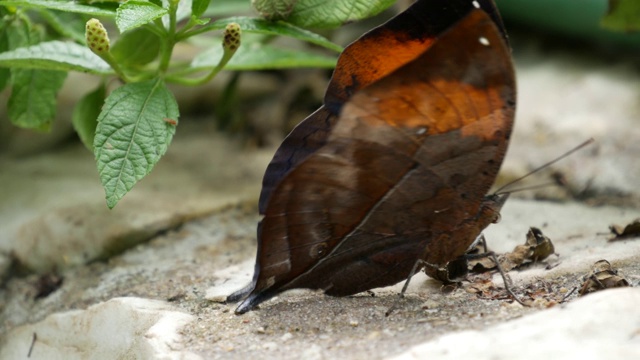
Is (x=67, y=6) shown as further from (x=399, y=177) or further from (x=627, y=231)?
(x=627, y=231)

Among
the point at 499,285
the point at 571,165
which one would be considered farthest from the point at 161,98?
the point at 571,165

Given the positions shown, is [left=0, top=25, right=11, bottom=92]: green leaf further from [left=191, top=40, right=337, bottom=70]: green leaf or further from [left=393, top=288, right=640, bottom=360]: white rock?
[left=393, top=288, right=640, bottom=360]: white rock

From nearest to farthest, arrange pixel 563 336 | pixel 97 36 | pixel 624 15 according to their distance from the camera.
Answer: pixel 563 336 → pixel 97 36 → pixel 624 15

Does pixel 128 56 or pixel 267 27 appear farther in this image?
pixel 128 56

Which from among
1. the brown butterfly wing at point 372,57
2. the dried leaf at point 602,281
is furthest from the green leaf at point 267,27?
the dried leaf at point 602,281

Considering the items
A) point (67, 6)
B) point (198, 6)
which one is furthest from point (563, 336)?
point (67, 6)

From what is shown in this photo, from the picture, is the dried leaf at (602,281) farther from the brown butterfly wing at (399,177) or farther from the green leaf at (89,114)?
the green leaf at (89,114)

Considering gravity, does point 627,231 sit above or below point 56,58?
below
